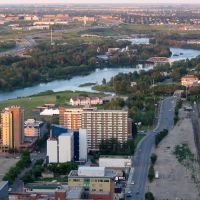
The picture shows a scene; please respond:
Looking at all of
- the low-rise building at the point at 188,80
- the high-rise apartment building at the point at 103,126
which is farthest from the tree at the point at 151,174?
the low-rise building at the point at 188,80

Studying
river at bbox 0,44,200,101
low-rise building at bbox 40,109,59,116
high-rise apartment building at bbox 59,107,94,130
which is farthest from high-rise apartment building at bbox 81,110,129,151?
river at bbox 0,44,200,101

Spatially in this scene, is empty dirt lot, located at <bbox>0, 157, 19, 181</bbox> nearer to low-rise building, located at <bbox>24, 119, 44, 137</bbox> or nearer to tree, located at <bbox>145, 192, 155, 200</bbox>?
low-rise building, located at <bbox>24, 119, 44, 137</bbox>

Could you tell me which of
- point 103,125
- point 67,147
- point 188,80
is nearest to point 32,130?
point 103,125

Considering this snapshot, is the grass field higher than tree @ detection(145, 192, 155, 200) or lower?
lower

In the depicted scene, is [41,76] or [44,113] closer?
[44,113]

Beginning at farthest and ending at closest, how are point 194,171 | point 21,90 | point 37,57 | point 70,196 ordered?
point 37,57
point 21,90
point 194,171
point 70,196

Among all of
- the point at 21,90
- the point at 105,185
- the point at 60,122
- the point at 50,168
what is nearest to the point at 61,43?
the point at 21,90

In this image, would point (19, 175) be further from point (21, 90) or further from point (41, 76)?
point (41, 76)
